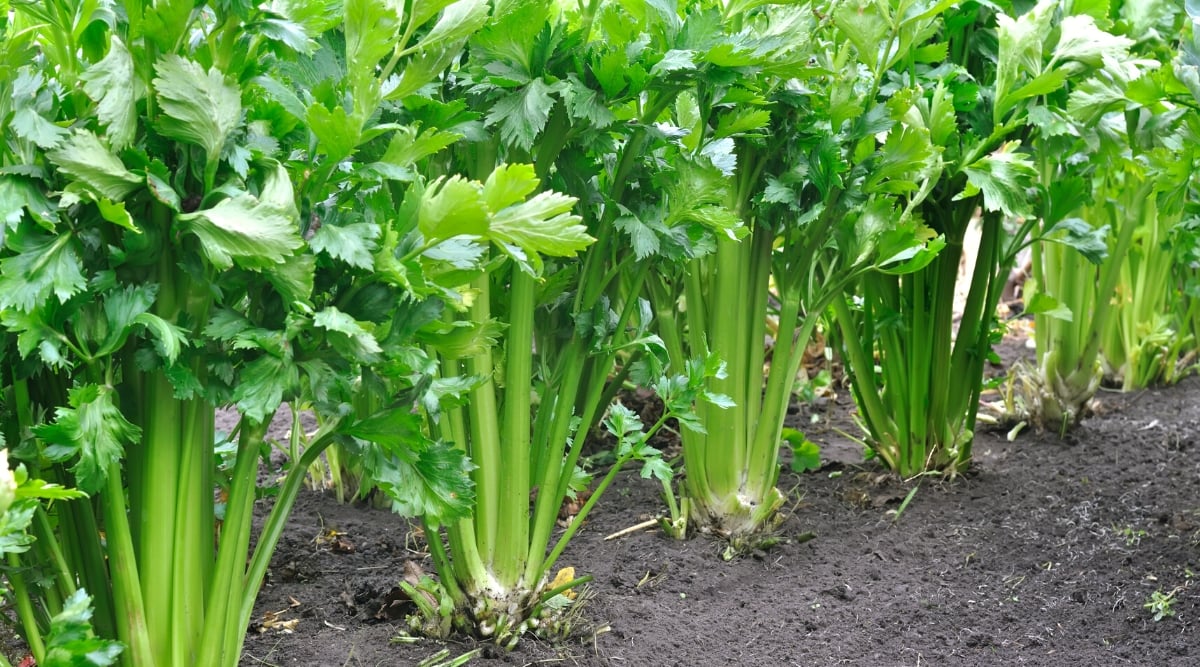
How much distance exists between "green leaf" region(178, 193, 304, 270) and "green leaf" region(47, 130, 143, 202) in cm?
8

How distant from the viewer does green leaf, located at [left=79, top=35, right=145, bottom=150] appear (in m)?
1.30

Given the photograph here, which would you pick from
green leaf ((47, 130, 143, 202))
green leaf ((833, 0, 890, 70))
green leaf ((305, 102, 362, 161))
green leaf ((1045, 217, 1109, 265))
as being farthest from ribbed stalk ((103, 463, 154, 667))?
green leaf ((1045, 217, 1109, 265))

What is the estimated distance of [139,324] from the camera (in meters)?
1.38

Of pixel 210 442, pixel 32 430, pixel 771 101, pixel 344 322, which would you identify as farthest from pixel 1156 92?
pixel 32 430

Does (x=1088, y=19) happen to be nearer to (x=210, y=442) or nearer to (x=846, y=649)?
(x=846, y=649)

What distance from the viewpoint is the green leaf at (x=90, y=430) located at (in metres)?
1.32

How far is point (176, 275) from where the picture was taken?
1465 mm

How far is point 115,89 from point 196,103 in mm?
97

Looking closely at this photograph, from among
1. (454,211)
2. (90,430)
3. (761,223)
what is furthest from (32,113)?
(761,223)

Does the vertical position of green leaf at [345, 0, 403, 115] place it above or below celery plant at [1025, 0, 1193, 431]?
above

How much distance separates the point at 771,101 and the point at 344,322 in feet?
3.99

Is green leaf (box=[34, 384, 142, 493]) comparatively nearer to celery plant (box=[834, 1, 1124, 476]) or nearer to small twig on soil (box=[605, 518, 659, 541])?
small twig on soil (box=[605, 518, 659, 541])

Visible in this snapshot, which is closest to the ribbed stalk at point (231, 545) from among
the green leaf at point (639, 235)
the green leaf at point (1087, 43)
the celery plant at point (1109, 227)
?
the green leaf at point (639, 235)

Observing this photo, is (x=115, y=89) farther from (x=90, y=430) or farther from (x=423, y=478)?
(x=423, y=478)
